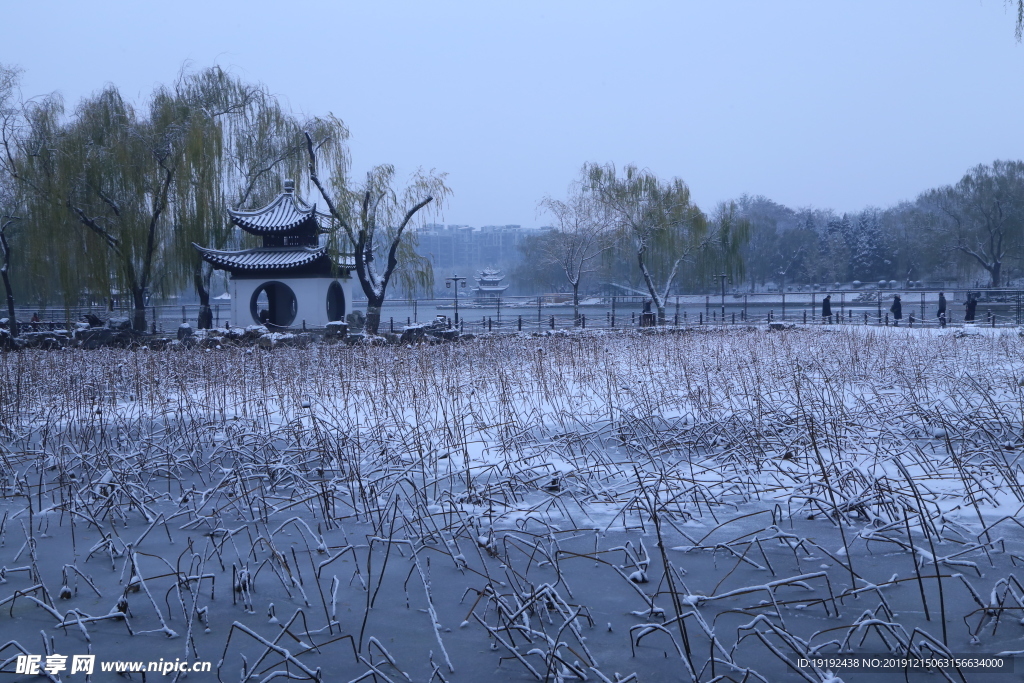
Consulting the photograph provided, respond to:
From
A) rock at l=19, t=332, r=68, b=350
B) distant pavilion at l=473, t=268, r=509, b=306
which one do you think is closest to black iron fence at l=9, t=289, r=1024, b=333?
rock at l=19, t=332, r=68, b=350

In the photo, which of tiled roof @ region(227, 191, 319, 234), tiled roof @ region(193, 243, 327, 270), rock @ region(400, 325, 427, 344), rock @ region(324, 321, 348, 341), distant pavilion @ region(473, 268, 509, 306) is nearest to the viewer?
rock @ region(400, 325, 427, 344)

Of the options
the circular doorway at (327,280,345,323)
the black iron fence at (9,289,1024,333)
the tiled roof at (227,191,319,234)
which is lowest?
the black iron fence at (9,289,1024,333)

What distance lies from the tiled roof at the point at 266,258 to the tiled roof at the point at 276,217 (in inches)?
27.7

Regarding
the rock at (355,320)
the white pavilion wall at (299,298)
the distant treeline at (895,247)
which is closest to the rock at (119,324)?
the white pavilion wall at (299,298)

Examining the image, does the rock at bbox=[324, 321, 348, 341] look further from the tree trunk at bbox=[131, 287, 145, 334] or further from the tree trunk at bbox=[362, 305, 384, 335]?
the tree trunk at bbox=[131, 287, 145, 334]

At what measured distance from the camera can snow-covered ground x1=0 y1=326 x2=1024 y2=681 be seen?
105 inches

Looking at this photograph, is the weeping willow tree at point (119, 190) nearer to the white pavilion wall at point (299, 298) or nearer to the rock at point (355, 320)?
the white pavilion wall at point (299, 298)

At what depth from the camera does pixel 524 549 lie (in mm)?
3775

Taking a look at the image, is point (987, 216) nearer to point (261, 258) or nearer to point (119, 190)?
point (261, 258)

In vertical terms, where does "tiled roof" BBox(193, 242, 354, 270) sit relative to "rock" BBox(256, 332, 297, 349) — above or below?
above

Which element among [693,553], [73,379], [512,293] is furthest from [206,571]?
[512,293]

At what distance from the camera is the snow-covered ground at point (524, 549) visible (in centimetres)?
266

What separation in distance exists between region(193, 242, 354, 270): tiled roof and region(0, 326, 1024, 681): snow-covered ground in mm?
14149

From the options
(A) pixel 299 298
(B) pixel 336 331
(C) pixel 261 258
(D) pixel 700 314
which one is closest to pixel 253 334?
(B) pixel 336 331
